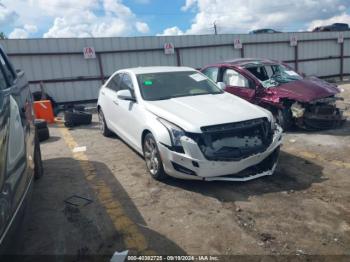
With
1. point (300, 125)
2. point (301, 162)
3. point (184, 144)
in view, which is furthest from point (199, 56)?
point (184, 144)

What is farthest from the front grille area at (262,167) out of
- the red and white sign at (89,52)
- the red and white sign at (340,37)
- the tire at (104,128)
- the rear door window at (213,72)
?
the red and white sign at (340,37)

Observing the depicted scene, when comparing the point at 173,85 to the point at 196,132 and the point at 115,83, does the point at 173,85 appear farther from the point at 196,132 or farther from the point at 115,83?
the point at 196,132

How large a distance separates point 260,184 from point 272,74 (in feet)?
12.9

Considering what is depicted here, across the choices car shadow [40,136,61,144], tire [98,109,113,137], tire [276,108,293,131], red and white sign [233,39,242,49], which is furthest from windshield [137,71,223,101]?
red and white sign [233,39,242,49]

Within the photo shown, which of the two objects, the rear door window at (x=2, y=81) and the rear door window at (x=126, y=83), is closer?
the rear door window at (x=2, y=81)

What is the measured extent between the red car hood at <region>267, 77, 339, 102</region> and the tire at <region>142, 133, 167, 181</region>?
3.40 m

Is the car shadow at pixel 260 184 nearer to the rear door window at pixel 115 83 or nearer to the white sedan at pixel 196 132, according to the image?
the white sedan at pixel 196 132

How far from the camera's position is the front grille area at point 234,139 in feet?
13.8

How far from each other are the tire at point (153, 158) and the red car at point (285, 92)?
2.07m

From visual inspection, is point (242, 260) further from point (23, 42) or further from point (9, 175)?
point (23, 42)

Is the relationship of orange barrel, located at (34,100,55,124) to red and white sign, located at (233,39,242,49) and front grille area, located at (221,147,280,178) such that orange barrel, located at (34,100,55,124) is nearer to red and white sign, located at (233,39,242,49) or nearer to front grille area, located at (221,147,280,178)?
front grille area, located at (221,147,280,178)

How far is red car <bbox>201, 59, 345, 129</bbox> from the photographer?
6840 millimetres

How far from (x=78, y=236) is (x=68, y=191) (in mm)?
1289

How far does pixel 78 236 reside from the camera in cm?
339
